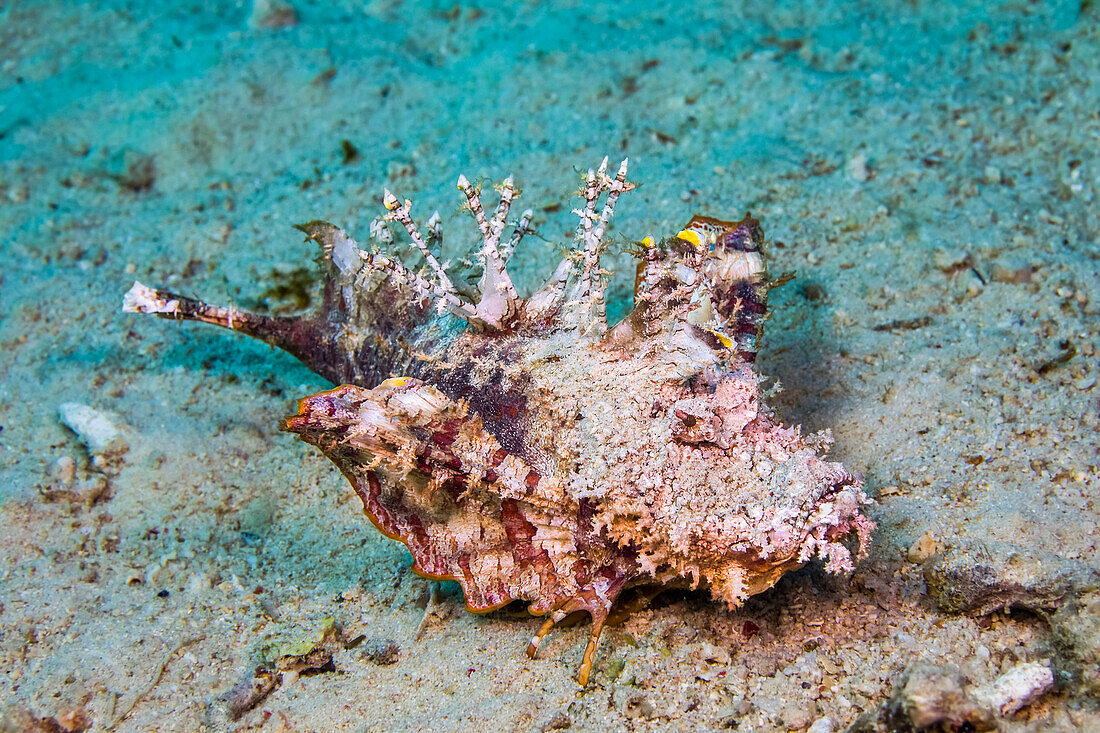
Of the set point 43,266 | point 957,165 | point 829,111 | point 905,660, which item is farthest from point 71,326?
point 957,165

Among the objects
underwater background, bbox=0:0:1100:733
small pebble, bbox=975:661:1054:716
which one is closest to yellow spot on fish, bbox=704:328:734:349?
underwater background, bbox=0:0:1100:733

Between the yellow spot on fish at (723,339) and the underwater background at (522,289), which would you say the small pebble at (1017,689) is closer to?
the underwater background at (522,289)

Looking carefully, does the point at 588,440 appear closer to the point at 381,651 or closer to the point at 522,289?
the point at 381,651

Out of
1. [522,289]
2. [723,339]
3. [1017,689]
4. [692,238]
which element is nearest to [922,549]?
[1017,689]

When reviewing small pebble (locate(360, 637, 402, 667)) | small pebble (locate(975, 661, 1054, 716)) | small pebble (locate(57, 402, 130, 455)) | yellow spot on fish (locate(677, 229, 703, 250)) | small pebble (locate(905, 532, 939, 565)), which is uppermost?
yellow spot on fish (locate(677, 229, 703, 250))

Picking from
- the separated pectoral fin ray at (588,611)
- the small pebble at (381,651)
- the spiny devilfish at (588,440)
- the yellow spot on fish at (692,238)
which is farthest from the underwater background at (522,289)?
the yellow spot on fish at (692,238)

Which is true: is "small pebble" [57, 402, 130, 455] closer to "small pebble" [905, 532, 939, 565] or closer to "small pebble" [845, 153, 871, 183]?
"small pebble" [905, 532, 939, 565]
